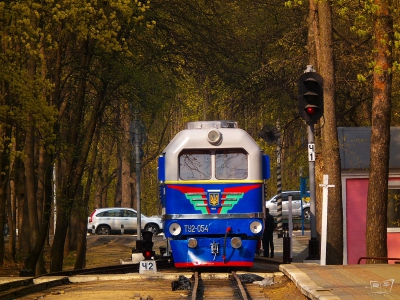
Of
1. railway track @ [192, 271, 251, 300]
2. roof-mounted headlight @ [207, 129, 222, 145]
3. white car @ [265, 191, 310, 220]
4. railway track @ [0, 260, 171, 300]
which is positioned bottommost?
railway track @ [192, 271, 251, 300]

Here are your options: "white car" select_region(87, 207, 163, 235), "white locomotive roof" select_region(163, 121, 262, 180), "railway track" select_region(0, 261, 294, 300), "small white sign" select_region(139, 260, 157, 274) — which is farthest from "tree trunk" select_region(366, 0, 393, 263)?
"white car" select_region(87, 207, 163, 235)

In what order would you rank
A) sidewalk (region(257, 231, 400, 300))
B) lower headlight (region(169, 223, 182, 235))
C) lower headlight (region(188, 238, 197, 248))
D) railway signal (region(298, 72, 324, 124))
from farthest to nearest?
lower headlight (region(169, 223, 182, 235)) → lower headlight (region(188, 238, 197, 248)) → railway signal (region(298, 72, 324, 124)) → sidewalk (region(257, 231, 400, 300))

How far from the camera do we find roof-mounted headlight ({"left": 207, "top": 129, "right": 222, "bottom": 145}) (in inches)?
832

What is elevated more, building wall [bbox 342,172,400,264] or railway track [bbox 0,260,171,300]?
building wall [bbox 342,172,400,264]

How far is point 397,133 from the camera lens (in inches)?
990

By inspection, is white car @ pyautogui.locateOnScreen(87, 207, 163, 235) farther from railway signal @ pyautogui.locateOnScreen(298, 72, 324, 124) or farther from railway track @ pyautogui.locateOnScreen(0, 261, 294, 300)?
railway signal @ pyautogui.locateOnScreen(298, 72, 324, 124)

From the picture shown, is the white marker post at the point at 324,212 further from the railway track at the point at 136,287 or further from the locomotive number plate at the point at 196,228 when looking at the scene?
the locomotive number plate at the point at 196,228

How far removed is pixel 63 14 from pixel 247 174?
5.23 metres

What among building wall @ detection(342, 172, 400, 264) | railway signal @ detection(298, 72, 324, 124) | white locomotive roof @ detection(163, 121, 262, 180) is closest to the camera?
railway signal @ detection(298, 72, 324, 124)

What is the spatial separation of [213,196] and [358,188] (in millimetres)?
5798

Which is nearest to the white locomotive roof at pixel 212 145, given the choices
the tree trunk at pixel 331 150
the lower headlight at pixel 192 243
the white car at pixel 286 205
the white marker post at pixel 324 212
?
the lower headlight at pixel 192 243

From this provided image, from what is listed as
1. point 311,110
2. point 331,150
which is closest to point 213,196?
point 311,110

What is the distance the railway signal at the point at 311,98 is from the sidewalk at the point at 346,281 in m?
2.87

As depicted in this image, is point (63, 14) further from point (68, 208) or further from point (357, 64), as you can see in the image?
point (357, 64)
